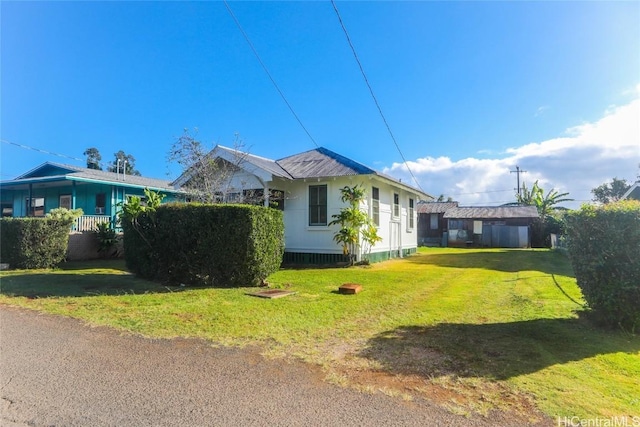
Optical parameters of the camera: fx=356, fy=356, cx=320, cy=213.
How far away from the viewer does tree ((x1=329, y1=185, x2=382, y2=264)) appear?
13258 millimetres

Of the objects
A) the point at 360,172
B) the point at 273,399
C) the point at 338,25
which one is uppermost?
the point at 338,25

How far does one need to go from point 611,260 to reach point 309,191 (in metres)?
10.9

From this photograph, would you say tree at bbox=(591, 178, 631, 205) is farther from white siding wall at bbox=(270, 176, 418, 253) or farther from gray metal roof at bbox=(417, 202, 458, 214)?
white siding wall at bbox=(270, 176, 418, 253)

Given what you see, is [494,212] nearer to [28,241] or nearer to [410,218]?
[410,218]

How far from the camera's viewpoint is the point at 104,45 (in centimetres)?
1350

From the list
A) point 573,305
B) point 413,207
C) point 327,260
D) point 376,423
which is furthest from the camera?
point 413,207

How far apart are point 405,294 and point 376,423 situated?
5.65 meters

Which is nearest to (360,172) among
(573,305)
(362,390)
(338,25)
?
(338,25)

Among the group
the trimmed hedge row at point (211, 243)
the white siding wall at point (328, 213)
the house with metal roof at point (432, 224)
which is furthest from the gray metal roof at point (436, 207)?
the trimmed hedge row at point (211, 243)

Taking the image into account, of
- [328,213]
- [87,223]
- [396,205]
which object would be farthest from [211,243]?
[87,223]

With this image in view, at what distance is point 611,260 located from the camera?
5199 millimetres

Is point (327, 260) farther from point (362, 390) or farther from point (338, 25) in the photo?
point (362, 390)

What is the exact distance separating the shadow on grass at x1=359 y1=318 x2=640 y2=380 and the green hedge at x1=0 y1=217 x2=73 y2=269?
42.7 ft

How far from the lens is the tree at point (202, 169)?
13.0 m
